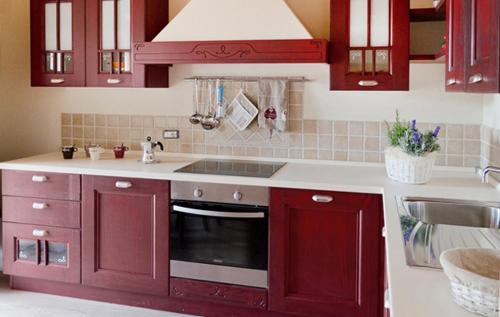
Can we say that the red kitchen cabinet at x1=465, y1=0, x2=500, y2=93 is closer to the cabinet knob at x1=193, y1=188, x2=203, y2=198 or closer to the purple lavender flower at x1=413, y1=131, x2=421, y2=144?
the purple lavender flower at x1=413, y1=131, x2=421, y2=144

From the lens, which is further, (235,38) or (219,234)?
(235,38)

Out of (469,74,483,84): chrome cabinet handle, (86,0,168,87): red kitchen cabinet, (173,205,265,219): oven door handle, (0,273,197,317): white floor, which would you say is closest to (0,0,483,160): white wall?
(86,0,168,87): red kitchen cabinet

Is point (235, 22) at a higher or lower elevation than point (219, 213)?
higher

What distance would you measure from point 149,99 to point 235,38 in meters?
0.91

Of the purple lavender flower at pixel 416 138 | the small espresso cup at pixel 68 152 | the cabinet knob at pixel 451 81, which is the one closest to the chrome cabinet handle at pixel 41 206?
the small espresso cup at pixel 68 152

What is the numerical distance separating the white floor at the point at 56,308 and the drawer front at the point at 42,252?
0.14 meters

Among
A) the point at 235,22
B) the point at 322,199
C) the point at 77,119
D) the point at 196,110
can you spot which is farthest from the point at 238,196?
the point at 77,119

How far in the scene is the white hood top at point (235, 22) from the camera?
285cm

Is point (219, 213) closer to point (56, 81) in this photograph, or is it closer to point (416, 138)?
point (416, 138)

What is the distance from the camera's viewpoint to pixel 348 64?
286cm

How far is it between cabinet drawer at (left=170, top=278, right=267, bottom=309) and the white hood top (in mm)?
1435

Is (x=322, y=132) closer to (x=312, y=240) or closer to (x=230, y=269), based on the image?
(x=312, y=240)

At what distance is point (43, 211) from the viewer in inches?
121

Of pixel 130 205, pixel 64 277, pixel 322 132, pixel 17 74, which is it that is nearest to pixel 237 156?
pixel 322 132
